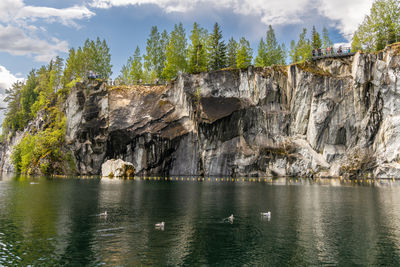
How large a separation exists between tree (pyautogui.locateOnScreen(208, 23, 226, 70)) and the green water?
71.0 meters

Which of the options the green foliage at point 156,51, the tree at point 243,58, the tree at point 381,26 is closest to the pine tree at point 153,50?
the green foliage at point 156,51

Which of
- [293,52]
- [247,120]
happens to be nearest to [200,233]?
[247,120]

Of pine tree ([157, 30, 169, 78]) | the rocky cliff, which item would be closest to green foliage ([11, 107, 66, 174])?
the rocky cliff

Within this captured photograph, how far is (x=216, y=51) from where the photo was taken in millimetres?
104000

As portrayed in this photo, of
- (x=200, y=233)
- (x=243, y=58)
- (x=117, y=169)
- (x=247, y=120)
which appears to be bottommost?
(x=200, y=233)

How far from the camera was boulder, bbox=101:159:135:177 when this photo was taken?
85475 millimetres

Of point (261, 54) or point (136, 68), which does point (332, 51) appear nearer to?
point (261, 54)

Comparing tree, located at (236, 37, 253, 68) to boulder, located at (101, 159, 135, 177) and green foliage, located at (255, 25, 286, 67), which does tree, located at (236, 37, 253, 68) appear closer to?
green foliage, located at (255, 25, 286, 67)

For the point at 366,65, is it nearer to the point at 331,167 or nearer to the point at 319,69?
the point at 319,69

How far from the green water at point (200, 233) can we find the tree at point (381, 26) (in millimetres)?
68261

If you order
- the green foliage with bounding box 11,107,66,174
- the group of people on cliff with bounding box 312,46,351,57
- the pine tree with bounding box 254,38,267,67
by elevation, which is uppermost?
the pine tree with bounding box 254,38,267,67

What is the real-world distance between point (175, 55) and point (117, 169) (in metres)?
42.0

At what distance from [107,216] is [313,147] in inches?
2695

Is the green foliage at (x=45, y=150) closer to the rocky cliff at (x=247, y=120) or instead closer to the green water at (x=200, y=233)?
the rocky cliff at (x=247, y=120)
